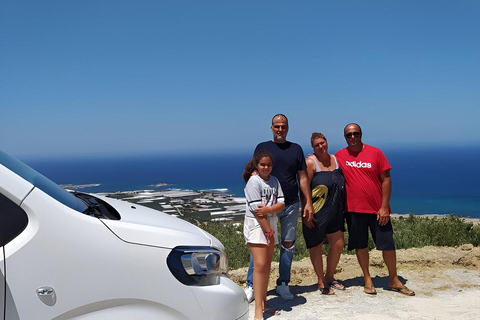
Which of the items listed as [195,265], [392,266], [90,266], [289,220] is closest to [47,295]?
[90,266]

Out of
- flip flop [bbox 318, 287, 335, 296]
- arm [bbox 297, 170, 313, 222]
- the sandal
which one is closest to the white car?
the sandal

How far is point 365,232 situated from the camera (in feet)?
18.4

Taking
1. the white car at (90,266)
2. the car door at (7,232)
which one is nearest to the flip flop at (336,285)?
the white car at (90,266)

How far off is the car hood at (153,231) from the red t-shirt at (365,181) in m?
3.11

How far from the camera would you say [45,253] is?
221cm

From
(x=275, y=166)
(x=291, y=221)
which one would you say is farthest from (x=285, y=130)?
(x=291, y=221)

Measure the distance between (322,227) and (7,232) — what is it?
158 inches

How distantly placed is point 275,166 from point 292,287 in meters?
1.88

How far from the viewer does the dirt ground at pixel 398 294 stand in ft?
16.0

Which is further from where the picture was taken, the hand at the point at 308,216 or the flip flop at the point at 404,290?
the flip flop at the point at 404,290

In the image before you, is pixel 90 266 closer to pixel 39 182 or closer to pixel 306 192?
pixel 39 182

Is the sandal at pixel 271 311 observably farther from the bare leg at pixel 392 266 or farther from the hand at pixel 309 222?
the bare leg at pixel 392 266

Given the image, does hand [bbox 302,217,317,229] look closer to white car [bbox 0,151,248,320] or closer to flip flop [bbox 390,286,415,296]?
flip flop [bbox 390,286,415,296]

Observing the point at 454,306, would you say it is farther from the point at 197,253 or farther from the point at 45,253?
the point at 45,253
